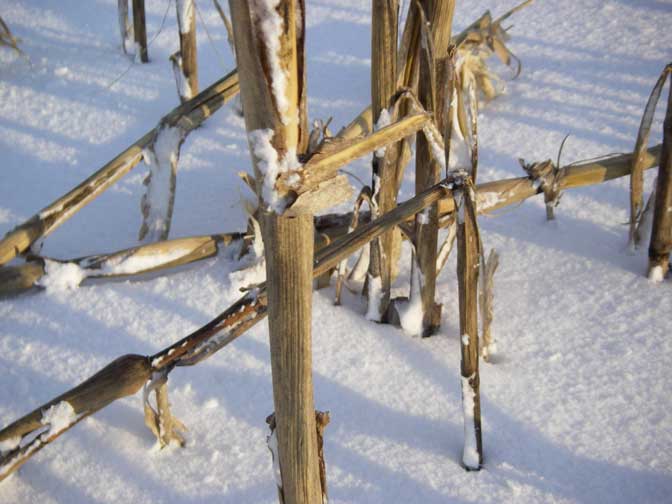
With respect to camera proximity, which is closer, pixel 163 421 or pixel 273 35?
pixel 273 35

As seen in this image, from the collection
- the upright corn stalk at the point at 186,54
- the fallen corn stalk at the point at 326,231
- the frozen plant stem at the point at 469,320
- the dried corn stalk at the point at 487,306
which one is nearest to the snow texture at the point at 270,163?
the frozen plant stem at the point at 469,320

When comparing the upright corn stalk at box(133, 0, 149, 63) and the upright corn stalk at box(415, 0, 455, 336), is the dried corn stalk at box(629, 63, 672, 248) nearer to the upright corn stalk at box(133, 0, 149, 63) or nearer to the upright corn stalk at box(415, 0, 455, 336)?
the upright corn stalk at box(415, 0, 455, 336)

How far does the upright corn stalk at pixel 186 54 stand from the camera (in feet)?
4.22

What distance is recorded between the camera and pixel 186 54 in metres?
1.32

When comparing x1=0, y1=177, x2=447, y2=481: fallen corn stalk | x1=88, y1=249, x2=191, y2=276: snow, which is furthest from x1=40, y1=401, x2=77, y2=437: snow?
x1=88, y1=249, x2=191, y2=276: snow

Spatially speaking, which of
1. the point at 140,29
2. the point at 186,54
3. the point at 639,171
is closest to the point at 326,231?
the point at 639,171

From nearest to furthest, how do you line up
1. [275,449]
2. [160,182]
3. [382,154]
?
[275,449]
[382,154]
[160,182]

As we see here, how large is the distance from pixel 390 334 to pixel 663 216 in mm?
363

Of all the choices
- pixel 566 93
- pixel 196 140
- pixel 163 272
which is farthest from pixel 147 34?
pixel 566 93

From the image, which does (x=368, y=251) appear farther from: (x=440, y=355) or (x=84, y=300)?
(x=84, y=300)

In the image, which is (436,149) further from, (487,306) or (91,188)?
(91,188)

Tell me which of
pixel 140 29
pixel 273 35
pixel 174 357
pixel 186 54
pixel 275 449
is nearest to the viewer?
pixel 273 35

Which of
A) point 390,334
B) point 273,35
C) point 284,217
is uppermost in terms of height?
point 273,35

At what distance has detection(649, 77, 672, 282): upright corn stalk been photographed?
2.88 feet
